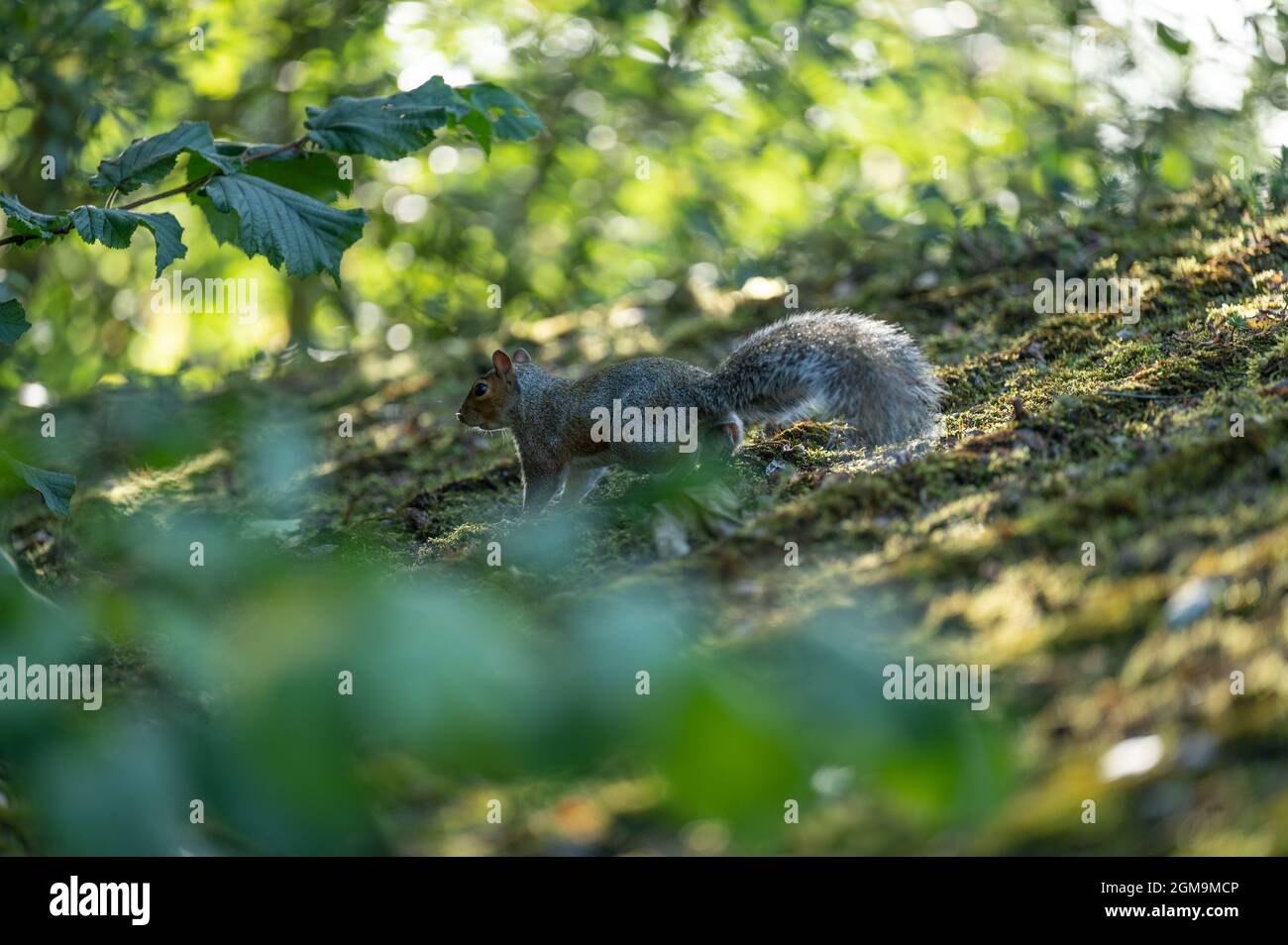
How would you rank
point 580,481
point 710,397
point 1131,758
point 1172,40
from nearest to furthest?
point 1131,758 → point 710,397 → point 580,481 → point 1172,40

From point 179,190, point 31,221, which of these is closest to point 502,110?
point 179,190

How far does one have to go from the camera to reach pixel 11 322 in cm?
263

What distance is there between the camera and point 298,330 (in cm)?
902

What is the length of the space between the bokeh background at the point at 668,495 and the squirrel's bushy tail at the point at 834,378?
16 centimetres

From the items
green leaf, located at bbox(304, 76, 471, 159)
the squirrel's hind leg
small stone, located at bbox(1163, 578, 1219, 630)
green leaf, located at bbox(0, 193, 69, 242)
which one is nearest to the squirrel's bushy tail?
the squirrel's hind leg

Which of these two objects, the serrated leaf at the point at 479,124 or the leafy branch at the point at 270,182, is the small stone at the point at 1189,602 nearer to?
the leafy branch at the point at 270,182

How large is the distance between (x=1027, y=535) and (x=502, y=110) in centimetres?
187

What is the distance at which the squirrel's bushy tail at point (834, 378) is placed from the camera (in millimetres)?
3609

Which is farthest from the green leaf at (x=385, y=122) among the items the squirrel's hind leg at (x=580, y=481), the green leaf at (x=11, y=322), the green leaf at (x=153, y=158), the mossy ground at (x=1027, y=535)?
the squirrel's hind leg at (x=580, y=481)

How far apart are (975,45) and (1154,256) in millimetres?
4112

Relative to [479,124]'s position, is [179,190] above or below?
below

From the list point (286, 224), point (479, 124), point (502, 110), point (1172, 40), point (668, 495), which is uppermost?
point (1172, 40)

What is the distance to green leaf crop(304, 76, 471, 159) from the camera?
2.79 m

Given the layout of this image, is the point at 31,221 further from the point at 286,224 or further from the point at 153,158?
the point at 286,224
